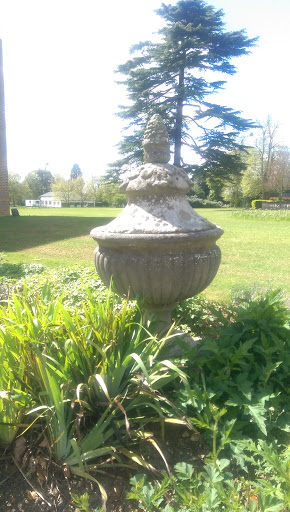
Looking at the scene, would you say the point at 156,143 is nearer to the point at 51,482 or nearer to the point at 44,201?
the point at 51,482

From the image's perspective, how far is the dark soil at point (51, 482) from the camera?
1648 millimetres

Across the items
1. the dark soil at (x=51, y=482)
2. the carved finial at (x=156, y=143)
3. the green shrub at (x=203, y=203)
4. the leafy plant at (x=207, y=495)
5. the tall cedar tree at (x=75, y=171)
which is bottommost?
the dark soil at (x=51, y=482)

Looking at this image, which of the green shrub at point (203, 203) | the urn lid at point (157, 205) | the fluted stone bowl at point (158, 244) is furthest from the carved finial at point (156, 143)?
the green shrub at point (203, 203)

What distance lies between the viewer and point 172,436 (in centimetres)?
210

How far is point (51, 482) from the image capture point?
1720mm

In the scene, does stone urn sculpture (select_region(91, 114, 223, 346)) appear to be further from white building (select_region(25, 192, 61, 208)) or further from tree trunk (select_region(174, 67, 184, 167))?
white building (select_region(25, 192, 61, 208))

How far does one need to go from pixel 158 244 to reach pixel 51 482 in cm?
152

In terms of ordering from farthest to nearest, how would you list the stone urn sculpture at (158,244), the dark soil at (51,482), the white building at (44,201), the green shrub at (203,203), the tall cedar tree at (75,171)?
the tall cedar tree at (75,171) < the white building at (44,201) < the green shrub at (203,203) < the stone urn sculpture at (158,244) < the dark soil at (51,482)

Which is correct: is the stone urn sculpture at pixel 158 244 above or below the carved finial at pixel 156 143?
below

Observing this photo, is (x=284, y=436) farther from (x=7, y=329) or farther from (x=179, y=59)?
(x=179, y=59)

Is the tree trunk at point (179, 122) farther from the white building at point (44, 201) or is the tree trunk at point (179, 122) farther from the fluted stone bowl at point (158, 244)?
the white building at point (44, 201)

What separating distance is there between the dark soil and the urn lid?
1.39 metres

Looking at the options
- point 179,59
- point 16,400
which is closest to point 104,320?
point 16,400

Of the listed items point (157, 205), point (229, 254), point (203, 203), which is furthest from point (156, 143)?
point (203, 203)
